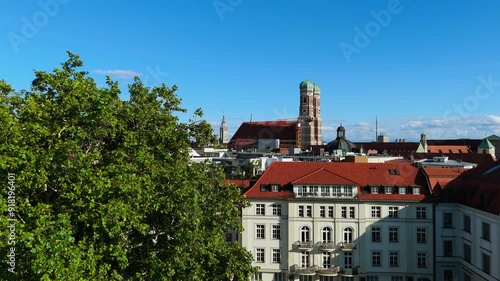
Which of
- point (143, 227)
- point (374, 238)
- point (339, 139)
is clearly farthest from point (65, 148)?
point (339, 139)

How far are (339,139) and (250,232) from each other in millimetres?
96842

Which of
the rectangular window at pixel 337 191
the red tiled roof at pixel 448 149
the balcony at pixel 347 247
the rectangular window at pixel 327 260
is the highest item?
the red tiled roof at pixel 448 149

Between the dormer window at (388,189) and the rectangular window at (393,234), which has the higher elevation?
the dormer window at (388,189)

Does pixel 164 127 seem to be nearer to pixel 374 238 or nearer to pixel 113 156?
pixel 113 156

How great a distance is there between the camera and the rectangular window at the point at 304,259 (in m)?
46.0

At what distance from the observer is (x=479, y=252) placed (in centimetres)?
3962

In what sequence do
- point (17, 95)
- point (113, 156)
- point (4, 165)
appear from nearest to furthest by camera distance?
point (4, 165), point (113, 156), point (17, 95)

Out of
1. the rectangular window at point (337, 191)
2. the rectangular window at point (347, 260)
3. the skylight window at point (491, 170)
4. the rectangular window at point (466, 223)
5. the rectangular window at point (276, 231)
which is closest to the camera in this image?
the rectangular window at point (466, 223)

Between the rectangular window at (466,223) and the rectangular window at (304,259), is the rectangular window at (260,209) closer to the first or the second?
the rectangular window at (304,259)

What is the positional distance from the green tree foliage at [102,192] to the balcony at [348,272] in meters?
22.1

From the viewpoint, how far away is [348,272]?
4488 cm

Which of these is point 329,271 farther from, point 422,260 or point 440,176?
point 440,176

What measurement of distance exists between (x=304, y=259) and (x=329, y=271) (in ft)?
9.18

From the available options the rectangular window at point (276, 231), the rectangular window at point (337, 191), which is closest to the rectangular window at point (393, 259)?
the rectangular window at point (337, 191)
